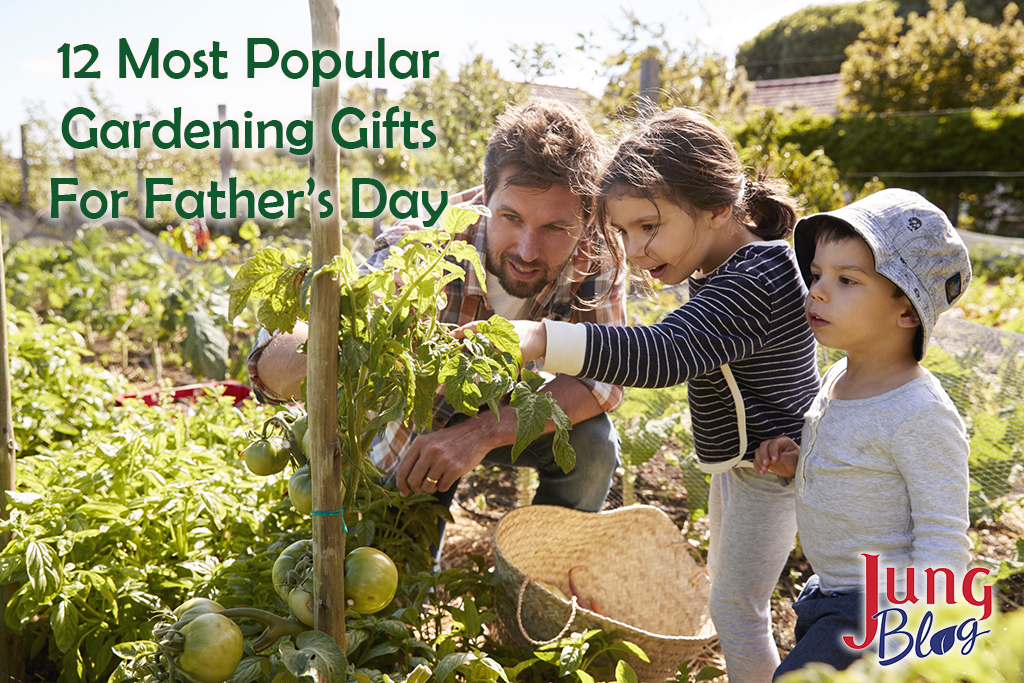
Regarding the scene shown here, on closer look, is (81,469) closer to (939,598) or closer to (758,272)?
(758,272)

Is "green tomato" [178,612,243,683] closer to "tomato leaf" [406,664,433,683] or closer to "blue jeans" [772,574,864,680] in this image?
"tomato leaf" [406,664,433,683]

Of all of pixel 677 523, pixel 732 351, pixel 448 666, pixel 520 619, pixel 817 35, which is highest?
pixel 817 35

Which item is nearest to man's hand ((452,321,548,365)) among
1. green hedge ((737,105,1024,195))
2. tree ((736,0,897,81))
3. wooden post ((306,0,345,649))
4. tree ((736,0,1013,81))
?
wooden post ((306,0,345,649))

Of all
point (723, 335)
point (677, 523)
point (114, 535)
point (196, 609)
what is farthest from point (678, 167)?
point (677, 523)

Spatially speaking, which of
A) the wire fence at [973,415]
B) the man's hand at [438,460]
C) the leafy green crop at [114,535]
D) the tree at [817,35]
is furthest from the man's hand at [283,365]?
the tree at [817,35]

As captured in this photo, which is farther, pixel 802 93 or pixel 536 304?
pixel 802 93

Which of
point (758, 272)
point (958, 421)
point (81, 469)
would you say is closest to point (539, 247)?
point (758, 272)

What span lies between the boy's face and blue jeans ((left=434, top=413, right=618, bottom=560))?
72cm

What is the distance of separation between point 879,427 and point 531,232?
792 millimetres

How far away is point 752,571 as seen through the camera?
58.4 inches

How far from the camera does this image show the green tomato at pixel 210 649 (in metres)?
0.86

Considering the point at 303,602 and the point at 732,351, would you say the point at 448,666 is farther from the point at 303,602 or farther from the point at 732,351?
the point at 732,351

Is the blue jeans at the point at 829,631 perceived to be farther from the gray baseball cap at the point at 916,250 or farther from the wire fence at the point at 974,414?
the wire fence at the point at 974,414

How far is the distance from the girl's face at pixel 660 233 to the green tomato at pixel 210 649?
86cm
